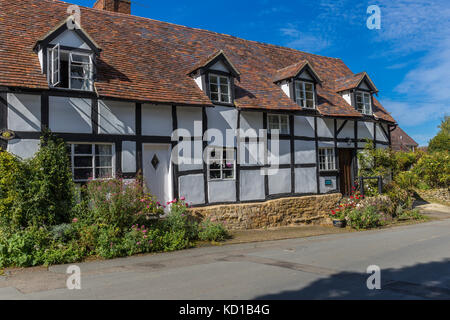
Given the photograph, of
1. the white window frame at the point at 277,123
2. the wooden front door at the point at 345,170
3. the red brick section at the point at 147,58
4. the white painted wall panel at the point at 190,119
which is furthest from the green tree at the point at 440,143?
the white painted wall panel at the point at 190,119

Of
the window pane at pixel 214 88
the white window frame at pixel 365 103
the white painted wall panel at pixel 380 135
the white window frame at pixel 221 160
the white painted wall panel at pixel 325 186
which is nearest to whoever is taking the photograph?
the white window frame at pixel 221 160

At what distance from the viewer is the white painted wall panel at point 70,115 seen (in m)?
10.7

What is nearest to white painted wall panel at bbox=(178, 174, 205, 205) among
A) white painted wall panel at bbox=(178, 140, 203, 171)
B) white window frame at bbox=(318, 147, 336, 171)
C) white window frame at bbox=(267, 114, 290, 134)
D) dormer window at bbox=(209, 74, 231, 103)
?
white painted wall panel at bbox=(178, 140, 203, 171)

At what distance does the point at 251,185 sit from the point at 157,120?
14.5 ft

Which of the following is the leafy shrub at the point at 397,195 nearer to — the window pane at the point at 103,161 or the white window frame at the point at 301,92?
the white window frame at the point at 301,92

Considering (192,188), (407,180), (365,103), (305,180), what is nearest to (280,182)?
(305,180)

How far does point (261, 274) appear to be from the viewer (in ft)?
23.2

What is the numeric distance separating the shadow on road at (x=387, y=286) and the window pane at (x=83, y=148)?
7.67 m

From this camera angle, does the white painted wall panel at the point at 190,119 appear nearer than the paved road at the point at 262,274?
No

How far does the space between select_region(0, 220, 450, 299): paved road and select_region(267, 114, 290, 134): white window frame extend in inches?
233

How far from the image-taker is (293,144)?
618 inches

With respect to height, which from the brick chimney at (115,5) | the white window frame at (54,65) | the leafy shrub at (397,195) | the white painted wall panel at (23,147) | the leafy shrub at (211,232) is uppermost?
the brick chimney at (115,5)

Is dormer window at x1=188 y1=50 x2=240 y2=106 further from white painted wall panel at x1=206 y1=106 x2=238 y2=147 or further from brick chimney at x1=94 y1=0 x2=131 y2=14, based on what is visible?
brick chimney at x1=94 y1=0 x2=131 y2=14
